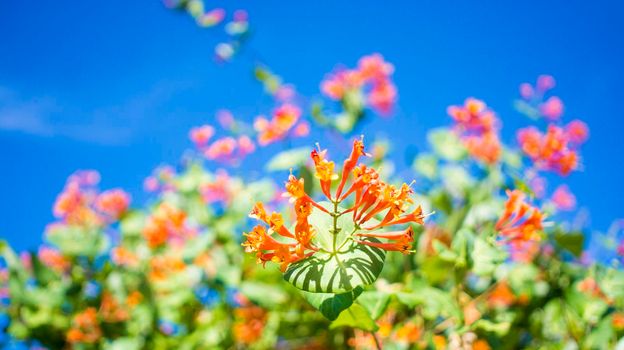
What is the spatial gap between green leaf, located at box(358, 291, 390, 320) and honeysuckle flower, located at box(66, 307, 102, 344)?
6.09 feet

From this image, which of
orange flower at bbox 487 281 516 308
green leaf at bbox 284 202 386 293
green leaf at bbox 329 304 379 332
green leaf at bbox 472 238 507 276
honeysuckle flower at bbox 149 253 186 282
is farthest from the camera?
honeysuckle flower at bbox 149 253 186 282

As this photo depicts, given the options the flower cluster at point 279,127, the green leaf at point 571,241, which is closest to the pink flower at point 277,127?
the flower cluster at point 279,127

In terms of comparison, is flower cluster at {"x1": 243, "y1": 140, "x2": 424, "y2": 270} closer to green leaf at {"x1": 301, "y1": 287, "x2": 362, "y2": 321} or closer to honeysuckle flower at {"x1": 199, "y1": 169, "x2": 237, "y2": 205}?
green leaf at {"x1": 301, "y1": 287, "x2": 362, "y2": 321}

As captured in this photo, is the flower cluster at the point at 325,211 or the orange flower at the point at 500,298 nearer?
the flower cluster at the point at 325,211

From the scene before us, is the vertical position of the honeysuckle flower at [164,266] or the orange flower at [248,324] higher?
the honeysuckle flower at [164,266]

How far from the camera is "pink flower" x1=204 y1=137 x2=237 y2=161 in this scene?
3111mm

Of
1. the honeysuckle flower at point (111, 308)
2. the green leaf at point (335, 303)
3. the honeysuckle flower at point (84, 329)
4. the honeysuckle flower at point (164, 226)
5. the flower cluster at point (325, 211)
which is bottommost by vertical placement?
the green leaf at point (335, 303)

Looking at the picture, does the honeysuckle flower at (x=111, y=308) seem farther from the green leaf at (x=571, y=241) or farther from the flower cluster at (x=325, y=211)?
the green leaf at (x=571, y=241)

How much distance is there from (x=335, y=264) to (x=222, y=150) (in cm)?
218

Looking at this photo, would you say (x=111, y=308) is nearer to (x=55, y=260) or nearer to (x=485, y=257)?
(x=55, y=260)

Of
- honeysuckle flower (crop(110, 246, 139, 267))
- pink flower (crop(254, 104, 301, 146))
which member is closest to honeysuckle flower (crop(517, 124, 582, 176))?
pink flower (crop(254, 104, 301, 146))

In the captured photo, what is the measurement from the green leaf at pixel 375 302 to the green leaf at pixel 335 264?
28 cm

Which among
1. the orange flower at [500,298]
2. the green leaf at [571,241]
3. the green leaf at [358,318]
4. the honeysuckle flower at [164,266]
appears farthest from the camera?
the honeysuckle flower at [164,266]

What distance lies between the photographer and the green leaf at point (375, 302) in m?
1.32
